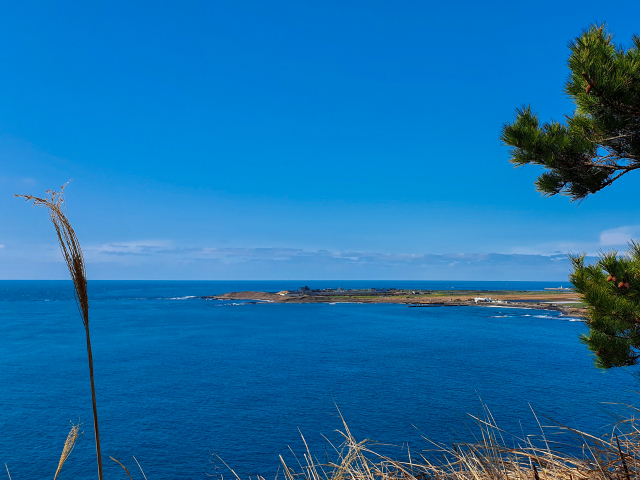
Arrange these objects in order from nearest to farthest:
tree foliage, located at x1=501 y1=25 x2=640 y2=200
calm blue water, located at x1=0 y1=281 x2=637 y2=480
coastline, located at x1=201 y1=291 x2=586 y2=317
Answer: tree foliage, located at x1=501 y1=25 x2=640 y2=200
calm blue water, located at x1=0 y1=281 x2=637 y2=480
coastline, located at x1=201 y1=291 x2=586 y2=317

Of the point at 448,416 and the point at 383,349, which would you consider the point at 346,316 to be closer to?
the point at 383,349

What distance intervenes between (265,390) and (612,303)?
86.7ft

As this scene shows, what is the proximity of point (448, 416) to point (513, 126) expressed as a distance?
67.3 feet

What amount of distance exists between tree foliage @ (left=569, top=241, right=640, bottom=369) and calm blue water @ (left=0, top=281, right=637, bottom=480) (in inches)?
105

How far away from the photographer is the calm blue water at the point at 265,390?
20125mm

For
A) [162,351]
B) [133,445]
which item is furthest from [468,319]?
[133,445]

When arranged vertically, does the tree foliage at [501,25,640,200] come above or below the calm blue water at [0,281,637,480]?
above

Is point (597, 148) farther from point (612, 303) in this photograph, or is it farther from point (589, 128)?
point (612, 303)

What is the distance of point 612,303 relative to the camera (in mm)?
5594

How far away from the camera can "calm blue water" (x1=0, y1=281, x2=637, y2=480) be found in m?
20.1

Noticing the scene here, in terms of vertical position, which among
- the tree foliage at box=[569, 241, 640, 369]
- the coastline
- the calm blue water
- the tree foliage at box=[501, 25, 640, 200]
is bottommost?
the calm blue water

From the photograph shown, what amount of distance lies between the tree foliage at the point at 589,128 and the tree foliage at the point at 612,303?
143 centimetres

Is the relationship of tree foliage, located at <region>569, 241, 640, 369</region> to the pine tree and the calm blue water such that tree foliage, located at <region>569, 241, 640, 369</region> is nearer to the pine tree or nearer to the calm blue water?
the pine tree

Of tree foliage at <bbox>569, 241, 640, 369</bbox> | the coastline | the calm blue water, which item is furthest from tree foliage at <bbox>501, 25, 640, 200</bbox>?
the coastline
